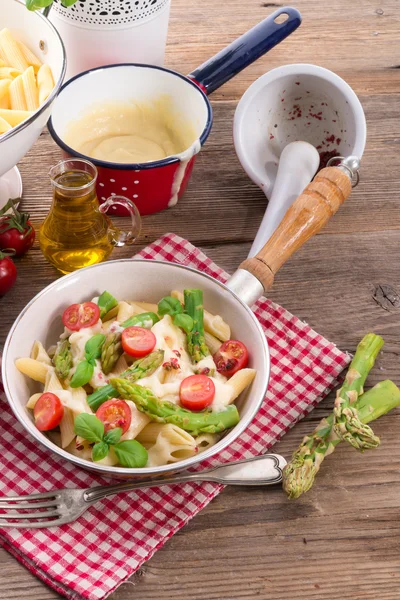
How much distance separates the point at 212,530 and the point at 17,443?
0.38 meters

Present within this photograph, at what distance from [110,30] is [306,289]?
800 millimetres

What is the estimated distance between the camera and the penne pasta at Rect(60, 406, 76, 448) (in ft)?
4.31

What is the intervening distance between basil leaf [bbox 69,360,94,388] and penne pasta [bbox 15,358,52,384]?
0.06m

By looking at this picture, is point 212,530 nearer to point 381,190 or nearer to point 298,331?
point 298,331

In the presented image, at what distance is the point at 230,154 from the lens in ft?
6.79

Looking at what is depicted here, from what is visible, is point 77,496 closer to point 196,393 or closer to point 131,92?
point 196,393

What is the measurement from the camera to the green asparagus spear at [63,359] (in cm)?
139

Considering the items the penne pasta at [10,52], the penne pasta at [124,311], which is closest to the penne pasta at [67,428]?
the penne pasta at [124,311]

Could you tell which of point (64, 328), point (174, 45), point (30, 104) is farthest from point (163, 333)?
point (174, 45)

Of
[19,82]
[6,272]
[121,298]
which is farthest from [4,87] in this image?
[121,298]

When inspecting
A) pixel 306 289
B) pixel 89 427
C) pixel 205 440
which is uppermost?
pixel 89 427

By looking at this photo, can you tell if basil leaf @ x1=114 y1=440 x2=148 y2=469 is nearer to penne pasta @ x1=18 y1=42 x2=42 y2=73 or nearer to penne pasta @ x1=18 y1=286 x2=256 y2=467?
penne pasta @ x1=18 y1=286 x2=256 y2=467

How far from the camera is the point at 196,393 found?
1356 millimetres

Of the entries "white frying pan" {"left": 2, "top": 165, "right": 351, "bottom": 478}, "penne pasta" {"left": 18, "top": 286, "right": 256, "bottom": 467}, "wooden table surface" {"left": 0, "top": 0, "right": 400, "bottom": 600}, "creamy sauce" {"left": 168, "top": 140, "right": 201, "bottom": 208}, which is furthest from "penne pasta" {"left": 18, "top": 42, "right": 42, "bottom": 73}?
"penne pasta" {"left": 18, "top": 286, "right": 256, "bottom": 467}
